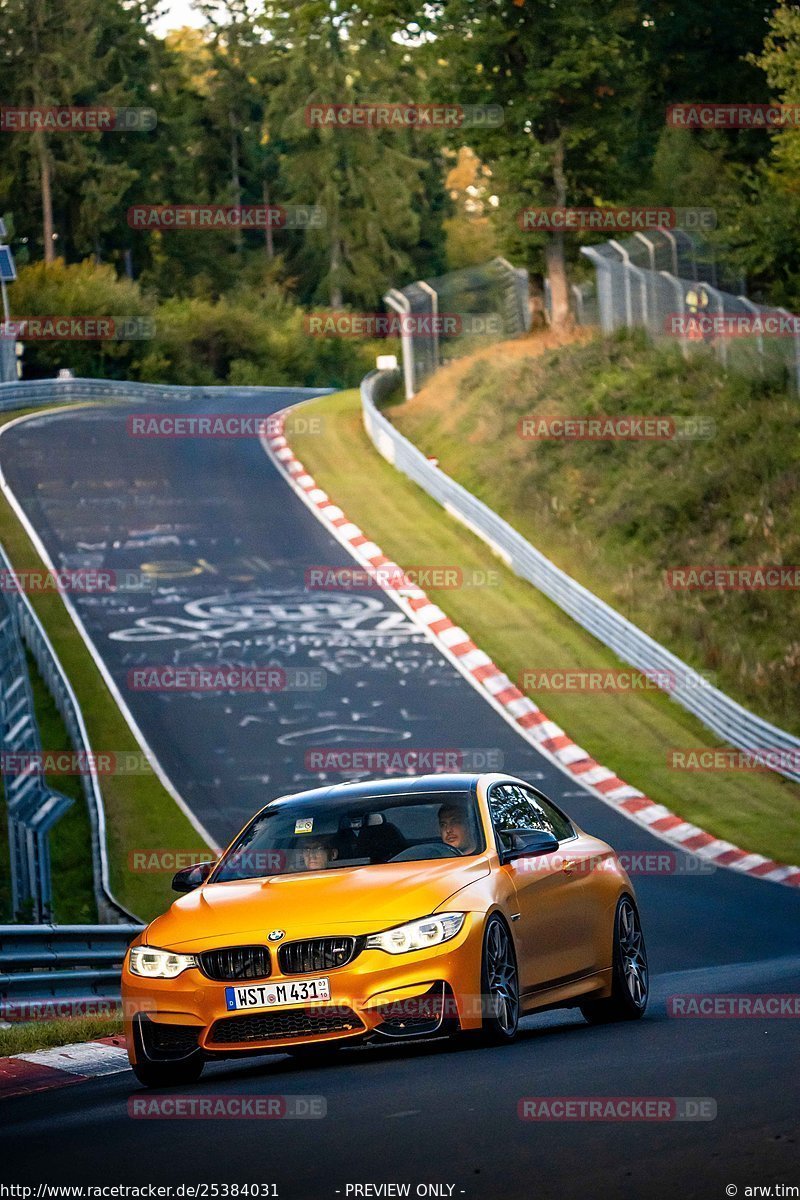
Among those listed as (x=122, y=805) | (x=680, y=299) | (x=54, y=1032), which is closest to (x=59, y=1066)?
(x=54, y=1032)

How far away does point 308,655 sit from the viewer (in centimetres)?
2897

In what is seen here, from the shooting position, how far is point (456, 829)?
31.7ft

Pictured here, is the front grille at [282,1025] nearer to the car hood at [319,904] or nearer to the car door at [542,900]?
the car hood at [319,904]

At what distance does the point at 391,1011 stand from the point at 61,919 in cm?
1205

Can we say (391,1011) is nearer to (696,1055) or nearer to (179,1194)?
(696,1055)

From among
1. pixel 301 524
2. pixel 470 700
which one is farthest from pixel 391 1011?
pixel 301 524

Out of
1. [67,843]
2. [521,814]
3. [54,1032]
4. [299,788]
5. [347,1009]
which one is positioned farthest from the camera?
[299,788]

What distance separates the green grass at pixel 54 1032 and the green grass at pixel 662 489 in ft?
53.3

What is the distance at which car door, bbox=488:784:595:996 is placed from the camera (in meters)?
9.46

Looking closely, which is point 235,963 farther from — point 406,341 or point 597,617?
point 406,341

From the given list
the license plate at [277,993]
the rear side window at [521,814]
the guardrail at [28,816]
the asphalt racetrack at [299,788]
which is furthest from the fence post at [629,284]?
the license plate at [277,993]

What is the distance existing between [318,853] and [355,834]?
0.22m

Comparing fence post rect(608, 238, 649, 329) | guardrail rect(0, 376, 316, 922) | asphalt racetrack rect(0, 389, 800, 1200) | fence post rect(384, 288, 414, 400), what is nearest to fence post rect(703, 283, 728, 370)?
fence post rect(608, 238, 649, 329)

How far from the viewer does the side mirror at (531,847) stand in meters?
9.46
